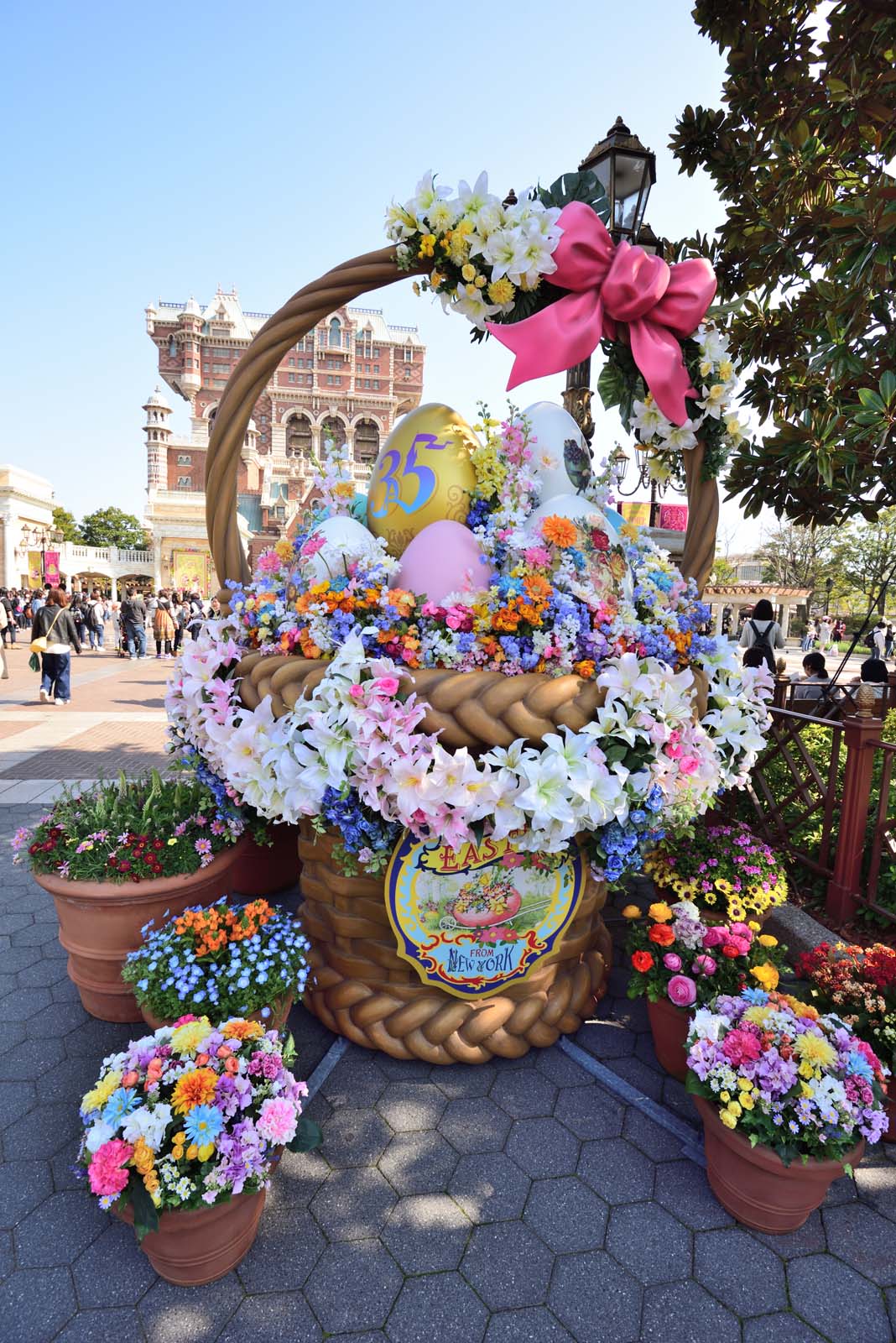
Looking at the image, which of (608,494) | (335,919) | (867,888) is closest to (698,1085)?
(335,919)

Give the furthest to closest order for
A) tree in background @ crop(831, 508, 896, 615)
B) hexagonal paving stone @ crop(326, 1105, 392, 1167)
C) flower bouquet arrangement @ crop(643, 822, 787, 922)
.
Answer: tree in background @ crop(831, 508, 896, 615) < flower bouquet arrangement @ crop(643, 822, 787, 922) < hexagonal paving stone @ crop(326, 1105, 392, 1167)

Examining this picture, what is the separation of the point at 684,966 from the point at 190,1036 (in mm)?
1668

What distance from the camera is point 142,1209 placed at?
152 centimetres

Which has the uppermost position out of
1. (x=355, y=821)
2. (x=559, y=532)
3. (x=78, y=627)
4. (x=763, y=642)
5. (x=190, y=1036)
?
(x=559, y=532)

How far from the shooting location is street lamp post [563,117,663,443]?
3.68m

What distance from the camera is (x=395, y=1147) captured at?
2.07m

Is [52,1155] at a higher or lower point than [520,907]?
lower

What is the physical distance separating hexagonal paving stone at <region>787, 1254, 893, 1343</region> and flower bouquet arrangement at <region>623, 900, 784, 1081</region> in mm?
630

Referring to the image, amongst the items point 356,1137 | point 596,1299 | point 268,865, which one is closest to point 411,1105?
point 356,1137

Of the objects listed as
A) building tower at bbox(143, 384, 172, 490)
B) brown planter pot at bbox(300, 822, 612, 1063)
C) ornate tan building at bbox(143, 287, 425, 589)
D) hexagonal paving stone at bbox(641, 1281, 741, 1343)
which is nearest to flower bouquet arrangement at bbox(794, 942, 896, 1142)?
brown planter pot at bbox(300, 822, 612, 1063)

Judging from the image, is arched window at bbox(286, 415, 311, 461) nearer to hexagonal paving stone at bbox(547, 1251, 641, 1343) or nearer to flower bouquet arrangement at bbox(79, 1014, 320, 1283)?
flower bouquet arrangement at bbox(79, 1014, 320, 1283)

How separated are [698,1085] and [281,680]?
1.75m

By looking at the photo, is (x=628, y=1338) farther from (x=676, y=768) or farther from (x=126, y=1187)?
(x=676, y=768)

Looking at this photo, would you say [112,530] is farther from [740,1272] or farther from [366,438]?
[740,1272]
